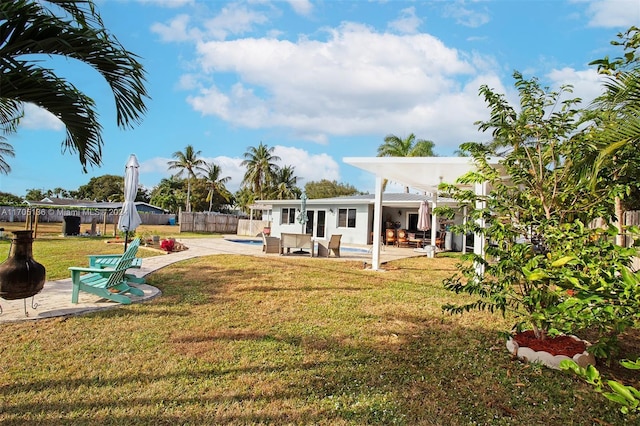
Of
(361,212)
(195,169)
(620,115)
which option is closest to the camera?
(620,115)

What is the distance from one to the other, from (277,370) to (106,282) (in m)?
3.77

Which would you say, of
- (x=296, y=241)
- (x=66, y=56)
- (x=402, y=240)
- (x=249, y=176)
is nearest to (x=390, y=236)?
(x=402, y=240)

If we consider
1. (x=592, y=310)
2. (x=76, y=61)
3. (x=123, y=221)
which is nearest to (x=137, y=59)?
(x=76, y=61)

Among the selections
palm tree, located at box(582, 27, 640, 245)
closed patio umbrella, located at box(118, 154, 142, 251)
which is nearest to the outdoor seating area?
closed patio umbrella, located at box(118, 154, 142, 251)

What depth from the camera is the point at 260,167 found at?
42969 millimetres

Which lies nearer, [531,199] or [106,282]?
[531,199]

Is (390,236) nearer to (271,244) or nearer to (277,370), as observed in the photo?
(271,244)

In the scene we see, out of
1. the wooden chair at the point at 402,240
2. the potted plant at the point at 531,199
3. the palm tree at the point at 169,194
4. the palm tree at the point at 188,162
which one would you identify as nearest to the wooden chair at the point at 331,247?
the wooden chair at the point at 402,240

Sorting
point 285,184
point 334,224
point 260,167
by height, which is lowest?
point 334,224

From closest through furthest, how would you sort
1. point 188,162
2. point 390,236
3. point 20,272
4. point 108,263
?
point 20,272, point 108,263, point 390,236, point 188,162

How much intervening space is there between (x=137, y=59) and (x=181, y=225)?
28.1 meters

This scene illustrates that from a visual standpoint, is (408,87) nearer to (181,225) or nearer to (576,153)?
(576,153)

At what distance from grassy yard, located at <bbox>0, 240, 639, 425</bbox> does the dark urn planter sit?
1.82 feet

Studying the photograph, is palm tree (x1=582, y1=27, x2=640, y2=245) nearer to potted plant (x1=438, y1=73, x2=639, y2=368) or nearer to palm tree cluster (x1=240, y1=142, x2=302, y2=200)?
potted plant (x1=438, y1=73, x2=639, y2=368)
